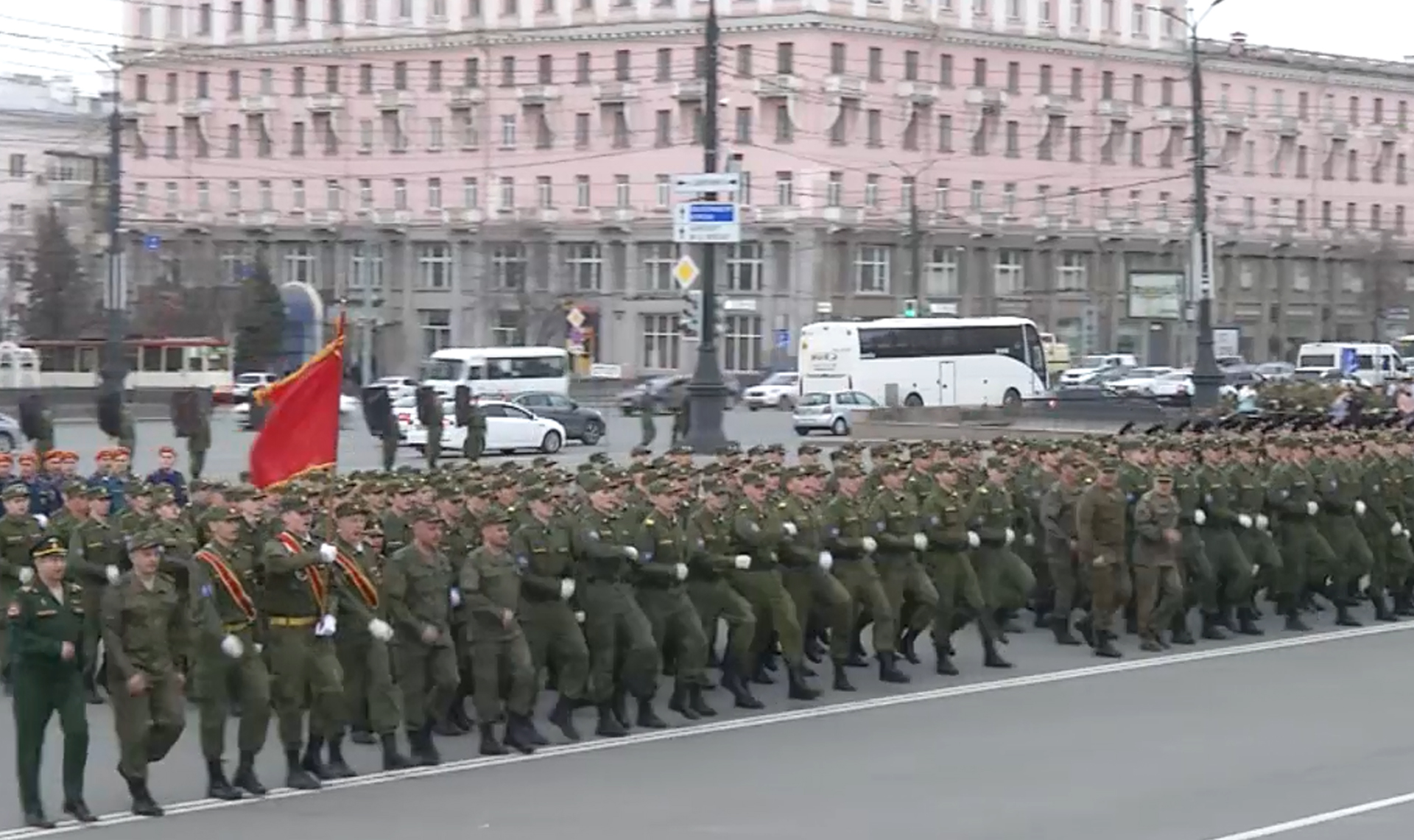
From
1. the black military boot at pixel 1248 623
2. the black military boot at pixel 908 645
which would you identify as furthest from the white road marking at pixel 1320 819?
the black military boot at pixel 1248 623

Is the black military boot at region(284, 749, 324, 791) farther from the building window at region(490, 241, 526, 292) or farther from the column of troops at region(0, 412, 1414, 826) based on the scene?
the building window at region(490, 241, 526, 292)

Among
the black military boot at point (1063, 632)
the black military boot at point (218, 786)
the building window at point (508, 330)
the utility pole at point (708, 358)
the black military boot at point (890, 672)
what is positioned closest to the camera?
the black military boot at point (218, 786)

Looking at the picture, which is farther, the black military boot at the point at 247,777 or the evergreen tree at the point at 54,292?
the evergreen tree at the point at 54,292

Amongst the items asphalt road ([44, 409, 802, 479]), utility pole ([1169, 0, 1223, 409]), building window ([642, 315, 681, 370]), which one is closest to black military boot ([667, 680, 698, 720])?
asphalt road ([44, 409, 802, 479])

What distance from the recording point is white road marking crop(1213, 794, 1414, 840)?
11.9 metres

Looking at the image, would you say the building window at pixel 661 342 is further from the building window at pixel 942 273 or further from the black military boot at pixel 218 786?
the black military boot at pixel 218 786

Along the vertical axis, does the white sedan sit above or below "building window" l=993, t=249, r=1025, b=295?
below

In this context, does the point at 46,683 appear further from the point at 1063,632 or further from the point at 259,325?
the point at 259,325

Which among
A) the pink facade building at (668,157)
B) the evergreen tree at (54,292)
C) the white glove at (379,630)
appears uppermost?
the pink facade building at (668,157)

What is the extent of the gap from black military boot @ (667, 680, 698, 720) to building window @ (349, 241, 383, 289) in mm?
67506

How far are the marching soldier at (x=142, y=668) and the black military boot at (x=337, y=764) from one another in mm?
1355

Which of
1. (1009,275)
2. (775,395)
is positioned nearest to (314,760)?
(775,395)

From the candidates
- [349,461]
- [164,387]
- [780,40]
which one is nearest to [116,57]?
[349,461]

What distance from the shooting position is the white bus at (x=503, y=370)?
6084 centimetres
